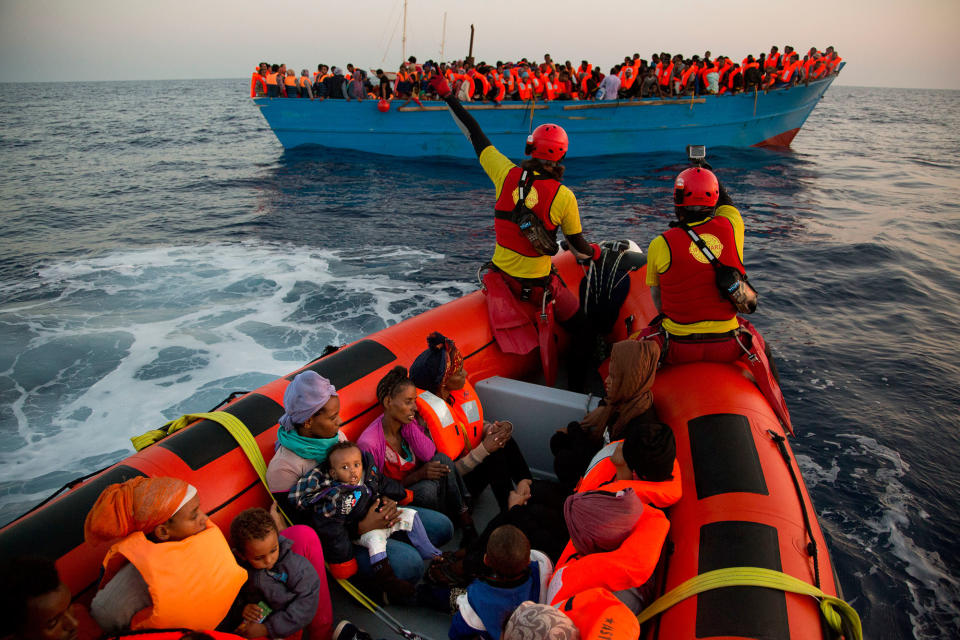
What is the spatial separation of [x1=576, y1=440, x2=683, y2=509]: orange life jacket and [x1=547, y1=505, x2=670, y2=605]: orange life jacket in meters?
0.14

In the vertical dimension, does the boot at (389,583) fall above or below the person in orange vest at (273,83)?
below

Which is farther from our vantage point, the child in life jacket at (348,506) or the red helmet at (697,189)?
the red helmet at (697,189)

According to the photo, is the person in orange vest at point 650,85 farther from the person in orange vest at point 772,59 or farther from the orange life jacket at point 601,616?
the orange life jacket at point 601,616

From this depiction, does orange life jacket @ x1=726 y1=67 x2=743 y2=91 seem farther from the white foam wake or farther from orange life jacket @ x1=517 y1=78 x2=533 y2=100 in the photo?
the white foam wake

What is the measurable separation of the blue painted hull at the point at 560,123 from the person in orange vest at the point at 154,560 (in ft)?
44.9

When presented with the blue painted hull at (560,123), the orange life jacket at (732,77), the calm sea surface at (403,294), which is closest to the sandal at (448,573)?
the calm sea surface at (403,294)

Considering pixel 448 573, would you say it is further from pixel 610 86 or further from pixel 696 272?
pixel 610 86

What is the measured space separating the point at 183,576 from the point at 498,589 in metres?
0.89

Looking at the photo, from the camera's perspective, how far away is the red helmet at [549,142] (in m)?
3.04

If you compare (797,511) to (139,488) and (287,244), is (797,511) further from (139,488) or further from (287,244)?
(287,244)

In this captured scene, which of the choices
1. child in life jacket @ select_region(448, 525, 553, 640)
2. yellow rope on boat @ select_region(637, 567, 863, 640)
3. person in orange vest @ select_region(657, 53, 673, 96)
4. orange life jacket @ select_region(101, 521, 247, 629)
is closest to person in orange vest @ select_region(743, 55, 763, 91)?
person in orange vest @ select_region(657, 53, 673, 96)

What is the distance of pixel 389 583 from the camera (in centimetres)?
215

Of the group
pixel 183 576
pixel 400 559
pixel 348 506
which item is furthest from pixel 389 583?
pixel 183 576

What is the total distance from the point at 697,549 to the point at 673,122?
15416 mm
